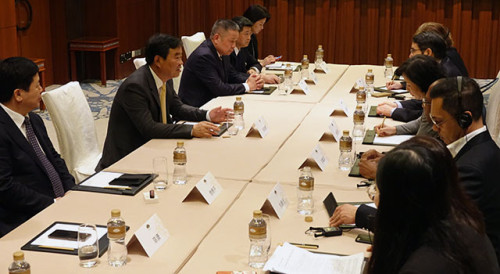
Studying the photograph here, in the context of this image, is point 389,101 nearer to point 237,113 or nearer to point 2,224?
point 237,113

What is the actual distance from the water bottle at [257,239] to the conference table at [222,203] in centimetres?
4

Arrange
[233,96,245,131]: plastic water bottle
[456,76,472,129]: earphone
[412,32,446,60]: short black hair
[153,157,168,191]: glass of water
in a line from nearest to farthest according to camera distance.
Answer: [456,76,472,129]: earphone, [153,157,168,191]: glass of water, [233,96,245,131]: plastic water bottle, [412,32,446,60]: short black hair

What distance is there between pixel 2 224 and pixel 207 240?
1183mm

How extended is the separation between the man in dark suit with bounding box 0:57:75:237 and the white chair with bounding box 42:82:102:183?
21.1 inches

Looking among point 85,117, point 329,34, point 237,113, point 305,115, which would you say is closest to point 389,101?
point 305,115

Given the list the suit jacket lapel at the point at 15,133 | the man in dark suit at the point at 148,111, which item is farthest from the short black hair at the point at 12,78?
the man in dark suit at the point at 148,111

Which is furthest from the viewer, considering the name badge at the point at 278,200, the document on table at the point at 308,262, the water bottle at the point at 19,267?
the name badge at the point at 278,200

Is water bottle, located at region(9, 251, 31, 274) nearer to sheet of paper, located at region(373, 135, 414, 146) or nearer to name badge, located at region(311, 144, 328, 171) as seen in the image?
name badge, located at region(311, 144, 328, 171)

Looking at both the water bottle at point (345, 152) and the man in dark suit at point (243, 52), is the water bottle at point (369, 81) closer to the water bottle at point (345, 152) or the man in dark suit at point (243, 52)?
the man in dark suit at point (243, 52)

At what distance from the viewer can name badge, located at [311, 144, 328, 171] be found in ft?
11.8

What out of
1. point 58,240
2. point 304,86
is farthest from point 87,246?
point 304,86

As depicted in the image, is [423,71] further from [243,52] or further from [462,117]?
[243,52]

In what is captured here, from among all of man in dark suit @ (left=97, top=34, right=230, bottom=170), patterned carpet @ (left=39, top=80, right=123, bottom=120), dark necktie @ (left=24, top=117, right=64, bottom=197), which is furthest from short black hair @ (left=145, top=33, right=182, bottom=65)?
patterned carpet @ (left=39, top=80, right=123, bottom=120)

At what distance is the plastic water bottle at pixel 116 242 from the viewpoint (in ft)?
8.23
